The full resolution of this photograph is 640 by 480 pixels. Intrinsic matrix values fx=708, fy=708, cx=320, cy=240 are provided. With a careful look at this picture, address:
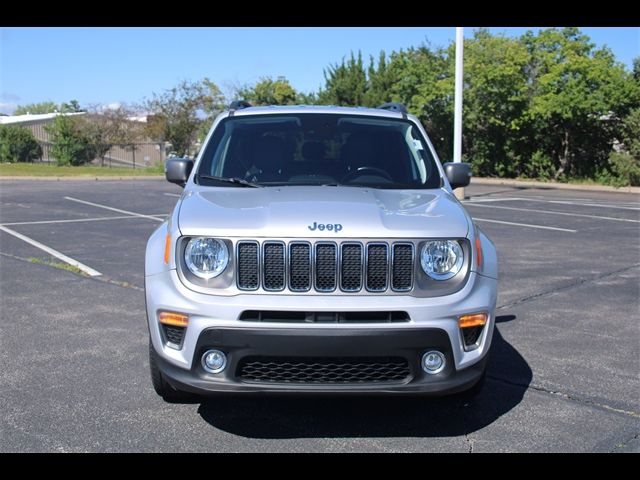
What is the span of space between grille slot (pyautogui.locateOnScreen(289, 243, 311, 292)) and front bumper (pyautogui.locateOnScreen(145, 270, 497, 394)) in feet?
0.23

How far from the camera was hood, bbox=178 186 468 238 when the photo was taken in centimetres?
370

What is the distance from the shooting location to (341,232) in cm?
370

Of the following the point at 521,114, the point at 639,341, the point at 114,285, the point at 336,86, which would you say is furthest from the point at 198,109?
the point at 639,341

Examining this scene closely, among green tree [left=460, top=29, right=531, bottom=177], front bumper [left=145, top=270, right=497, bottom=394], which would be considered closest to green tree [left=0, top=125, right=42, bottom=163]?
green tree [left=460, top=29, right=531, bottom=177]

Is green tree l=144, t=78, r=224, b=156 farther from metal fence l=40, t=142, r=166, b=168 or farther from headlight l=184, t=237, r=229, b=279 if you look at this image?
headlight l=184, t=237, r=229, b=279

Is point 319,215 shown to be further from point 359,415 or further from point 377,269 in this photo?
point 359,415

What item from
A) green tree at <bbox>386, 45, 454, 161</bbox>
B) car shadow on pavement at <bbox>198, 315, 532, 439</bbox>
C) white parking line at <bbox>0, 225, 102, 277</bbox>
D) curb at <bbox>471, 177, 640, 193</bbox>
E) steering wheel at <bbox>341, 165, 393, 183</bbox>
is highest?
green tree at <bbox>386, 45, 454, 161</bbox>

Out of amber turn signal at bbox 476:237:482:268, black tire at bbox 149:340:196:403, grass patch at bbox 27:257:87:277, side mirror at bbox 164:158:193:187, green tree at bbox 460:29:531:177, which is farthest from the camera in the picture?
green tree at bbox 460:29:531:177

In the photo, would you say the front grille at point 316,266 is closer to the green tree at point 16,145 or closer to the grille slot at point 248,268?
the grille slot at point 248,268

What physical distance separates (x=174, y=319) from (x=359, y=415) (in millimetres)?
1344

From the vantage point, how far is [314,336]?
3.50 metres

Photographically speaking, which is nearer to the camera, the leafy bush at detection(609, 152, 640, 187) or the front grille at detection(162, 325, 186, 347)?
the front grille at detection(162, 325, 186, 347)
